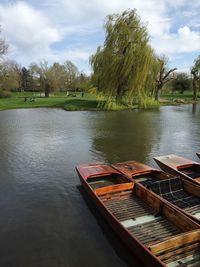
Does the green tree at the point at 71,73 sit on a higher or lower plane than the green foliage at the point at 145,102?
higher

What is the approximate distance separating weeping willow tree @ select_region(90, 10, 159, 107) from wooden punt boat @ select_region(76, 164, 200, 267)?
23.1 metres

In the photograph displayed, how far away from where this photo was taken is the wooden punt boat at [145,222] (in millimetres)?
4809

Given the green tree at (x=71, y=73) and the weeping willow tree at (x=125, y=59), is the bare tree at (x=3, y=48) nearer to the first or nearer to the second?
the weeping willow tree at (x=125, y=59)

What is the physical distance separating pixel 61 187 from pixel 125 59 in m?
23.9

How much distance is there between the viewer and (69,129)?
19609 millimetres

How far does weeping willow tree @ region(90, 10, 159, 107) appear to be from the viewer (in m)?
30.2

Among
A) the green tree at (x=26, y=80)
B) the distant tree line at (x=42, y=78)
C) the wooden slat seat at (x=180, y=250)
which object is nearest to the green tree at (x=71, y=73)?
the distant tree line at (x=42, y=78)

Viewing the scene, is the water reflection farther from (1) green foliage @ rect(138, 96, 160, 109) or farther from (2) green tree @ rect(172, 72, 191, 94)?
(2) green tree @ rect(172, 72, 191, 94)

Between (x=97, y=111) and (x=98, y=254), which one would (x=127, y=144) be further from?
(x=97, y=111)

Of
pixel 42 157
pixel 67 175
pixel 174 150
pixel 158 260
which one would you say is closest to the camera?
pixel 158 260

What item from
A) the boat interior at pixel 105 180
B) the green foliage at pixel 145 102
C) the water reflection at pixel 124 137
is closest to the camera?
the boat interior at pixel 105 180

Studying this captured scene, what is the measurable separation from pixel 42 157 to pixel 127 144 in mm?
5137

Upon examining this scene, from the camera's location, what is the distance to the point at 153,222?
6.11 m

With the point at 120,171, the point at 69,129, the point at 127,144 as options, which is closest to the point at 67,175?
the point at 120,171
